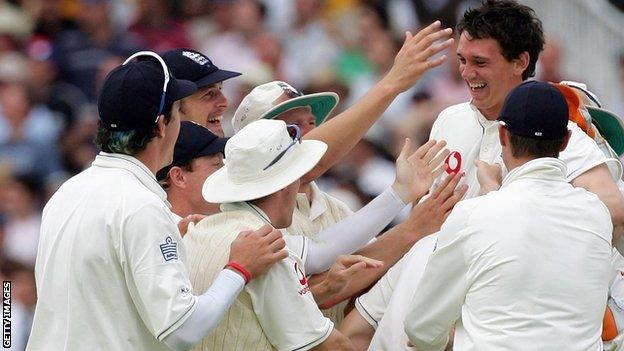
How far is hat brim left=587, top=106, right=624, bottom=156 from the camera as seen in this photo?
5.95 m

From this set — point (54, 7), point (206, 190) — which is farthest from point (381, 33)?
point (206, 190)

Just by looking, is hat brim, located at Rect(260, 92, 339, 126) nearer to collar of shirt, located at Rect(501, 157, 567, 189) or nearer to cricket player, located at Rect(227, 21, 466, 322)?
cricket player, located at Rect(227, 21, 466, 322)

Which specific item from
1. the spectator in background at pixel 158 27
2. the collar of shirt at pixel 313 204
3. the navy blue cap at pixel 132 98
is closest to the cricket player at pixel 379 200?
the collar of shirt at pixel 313 204

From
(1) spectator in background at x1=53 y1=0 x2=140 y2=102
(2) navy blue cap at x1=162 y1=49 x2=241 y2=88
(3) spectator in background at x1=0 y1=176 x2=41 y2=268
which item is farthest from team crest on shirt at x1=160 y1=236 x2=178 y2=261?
(1) spectator in background at x1=53 y1=0 x2=140 y2=102

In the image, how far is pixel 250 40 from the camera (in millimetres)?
11305

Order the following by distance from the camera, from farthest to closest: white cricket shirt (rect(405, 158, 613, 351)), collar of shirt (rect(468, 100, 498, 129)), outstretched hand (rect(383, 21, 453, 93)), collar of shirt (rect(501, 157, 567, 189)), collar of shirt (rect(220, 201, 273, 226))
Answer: collar of shirt (rect(468, 100, 498, 129)), outstretched hand (rect(383, 21, 453, 93)), collar of shirt (rect(220, 201, 273, 226)), collar of shirt (rect(501, 157, 567, 189)), white cricket shirt (rect(405, 158, 613, 351))

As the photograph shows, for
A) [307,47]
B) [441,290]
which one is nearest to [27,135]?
[307,47]

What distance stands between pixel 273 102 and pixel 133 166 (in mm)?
1567

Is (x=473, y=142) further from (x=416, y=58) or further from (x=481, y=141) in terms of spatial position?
(x=416, y=58)

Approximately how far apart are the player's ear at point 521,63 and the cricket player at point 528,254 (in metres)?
1.04

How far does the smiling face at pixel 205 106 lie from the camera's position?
620 cm

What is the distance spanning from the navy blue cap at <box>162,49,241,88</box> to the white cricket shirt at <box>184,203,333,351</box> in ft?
4.35

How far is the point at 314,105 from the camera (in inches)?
244

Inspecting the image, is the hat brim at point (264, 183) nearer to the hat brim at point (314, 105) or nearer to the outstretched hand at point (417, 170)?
the outstretched hand at point (417, 170)
